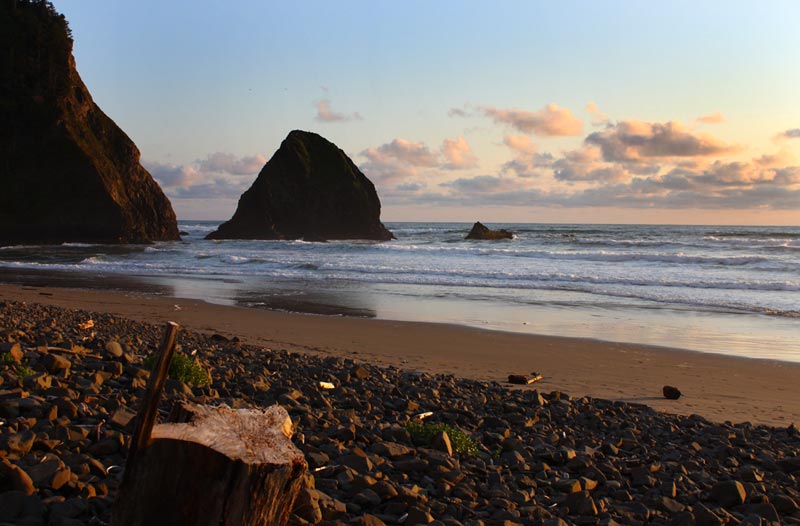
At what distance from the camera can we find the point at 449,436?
192 inches

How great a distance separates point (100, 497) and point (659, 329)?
12.2m

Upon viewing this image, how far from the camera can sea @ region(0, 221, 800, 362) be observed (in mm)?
13469

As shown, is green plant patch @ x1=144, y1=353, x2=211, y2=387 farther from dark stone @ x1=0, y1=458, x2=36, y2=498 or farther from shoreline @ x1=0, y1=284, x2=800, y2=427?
shoreline @ x1=0, y1=284, x2=800, y2=427

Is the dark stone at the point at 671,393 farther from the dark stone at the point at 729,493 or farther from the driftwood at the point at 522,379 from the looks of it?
the dark stone at the point at 729,493

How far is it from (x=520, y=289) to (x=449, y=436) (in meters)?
16.2

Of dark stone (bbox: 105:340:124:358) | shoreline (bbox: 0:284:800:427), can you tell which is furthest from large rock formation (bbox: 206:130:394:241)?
dark stone (bbox: 105:340:124:358)

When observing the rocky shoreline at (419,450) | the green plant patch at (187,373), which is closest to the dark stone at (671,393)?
the rocky shoreline at (419,450)

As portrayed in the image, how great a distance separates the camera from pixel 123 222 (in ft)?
149

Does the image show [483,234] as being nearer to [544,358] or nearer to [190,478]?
[544,358]

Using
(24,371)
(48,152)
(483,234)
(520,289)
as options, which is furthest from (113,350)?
(483,234)

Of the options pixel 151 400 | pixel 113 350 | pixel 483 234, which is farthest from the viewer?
pixel 483 234

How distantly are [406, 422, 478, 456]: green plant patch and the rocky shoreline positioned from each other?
0.05 feet

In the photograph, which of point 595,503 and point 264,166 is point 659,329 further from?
point 264,166

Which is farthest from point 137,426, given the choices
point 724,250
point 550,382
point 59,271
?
point 724,250
